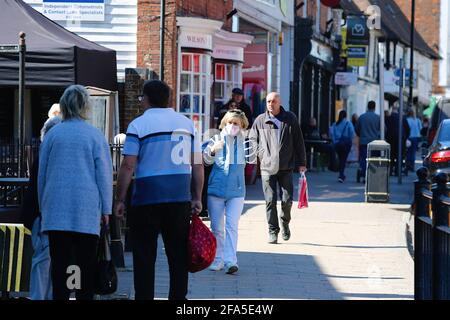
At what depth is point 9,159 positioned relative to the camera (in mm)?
11742

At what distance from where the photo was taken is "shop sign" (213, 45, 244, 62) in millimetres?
22516

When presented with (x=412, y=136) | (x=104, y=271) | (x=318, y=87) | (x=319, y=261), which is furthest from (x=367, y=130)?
(x=104, y=271)

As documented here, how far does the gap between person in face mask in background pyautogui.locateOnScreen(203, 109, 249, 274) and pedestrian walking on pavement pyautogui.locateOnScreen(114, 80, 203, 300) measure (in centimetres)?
286

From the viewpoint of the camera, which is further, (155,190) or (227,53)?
(227,53)

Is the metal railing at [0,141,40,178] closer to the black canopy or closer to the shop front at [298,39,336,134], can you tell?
the black canopy

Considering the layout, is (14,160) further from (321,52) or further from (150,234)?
(321,52)

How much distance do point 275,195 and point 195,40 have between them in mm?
→ 8077

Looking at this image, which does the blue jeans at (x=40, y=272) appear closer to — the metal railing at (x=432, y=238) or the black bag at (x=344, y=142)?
the metal railing at (x=432, y=238)

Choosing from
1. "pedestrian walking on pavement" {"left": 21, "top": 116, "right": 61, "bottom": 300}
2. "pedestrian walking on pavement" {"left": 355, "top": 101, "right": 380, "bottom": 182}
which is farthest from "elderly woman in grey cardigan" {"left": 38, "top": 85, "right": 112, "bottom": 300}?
"pedestrian walking on pavement" {"left": 355, "top": 101, "right": 380, "bottom": 182}

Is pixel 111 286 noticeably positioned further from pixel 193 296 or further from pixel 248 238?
pixel 248 238

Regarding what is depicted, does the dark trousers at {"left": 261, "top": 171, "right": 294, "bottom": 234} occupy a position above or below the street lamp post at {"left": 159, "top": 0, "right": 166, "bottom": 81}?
below

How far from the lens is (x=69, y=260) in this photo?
7703mm

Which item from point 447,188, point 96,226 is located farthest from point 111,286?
point 447,188

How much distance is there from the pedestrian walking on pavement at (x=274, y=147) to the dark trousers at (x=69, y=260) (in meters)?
5.59
